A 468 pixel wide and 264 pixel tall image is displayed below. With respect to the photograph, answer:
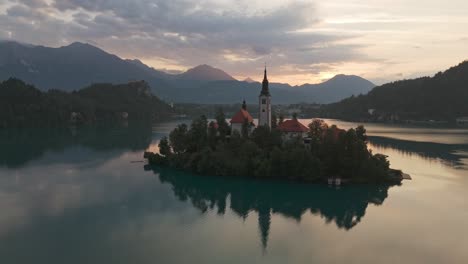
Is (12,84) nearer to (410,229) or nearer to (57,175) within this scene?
(57,175)

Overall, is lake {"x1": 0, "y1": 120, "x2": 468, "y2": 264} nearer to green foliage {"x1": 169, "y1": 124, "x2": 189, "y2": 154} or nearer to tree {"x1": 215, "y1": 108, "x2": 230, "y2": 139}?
green foliage {"x1": 169, "y1": 124, "x2": 189, "y2": 154}

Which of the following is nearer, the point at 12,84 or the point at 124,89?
the point at 12,84

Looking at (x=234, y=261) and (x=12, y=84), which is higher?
(x=12, y=84)

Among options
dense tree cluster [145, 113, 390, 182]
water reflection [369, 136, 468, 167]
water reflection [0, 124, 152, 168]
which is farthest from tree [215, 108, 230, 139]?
water reflection [369, 136, 468, 167]

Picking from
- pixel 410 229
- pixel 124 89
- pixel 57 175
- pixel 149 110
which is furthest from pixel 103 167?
pixel 124 89

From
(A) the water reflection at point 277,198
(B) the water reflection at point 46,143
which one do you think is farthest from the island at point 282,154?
(B) the water reflection at point 46,143

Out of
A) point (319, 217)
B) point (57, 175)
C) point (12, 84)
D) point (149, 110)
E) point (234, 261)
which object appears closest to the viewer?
point (234, 261)

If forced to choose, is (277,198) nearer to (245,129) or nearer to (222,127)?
(245,129)
